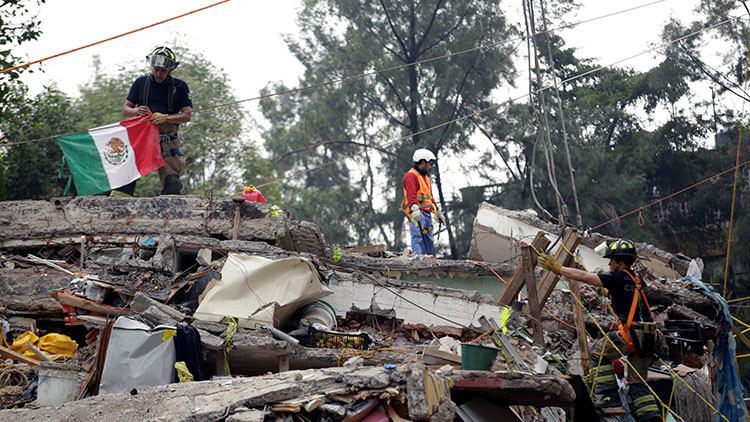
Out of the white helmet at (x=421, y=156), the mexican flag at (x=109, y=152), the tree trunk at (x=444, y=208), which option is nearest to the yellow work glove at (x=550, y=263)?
the white helmet at (x=421, y=156)

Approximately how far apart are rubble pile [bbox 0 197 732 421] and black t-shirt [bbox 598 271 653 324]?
0.59m

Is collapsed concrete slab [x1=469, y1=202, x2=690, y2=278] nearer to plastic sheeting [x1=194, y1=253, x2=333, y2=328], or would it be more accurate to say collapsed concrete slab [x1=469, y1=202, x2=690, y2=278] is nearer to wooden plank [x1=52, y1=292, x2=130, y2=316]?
plastic sheeting [x1=194, y1=253, x2=333, y2=328]

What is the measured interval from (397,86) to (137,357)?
57.9 ft

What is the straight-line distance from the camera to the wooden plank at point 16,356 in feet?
22.4

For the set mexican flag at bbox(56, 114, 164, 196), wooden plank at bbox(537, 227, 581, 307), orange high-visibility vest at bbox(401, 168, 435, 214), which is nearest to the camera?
wooden plank at bbox(537, 227, 581, 307)

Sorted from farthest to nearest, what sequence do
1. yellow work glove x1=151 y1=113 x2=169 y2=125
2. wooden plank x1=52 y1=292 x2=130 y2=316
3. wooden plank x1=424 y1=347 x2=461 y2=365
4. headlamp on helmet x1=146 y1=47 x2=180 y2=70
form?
yellow work glove x1=151 y1=113 x2=169 y2=125
headlamp on helmet x1=146 y1=47 x2=180 y2=70
wooden plank x1=52 y1=292 x2=130 y2=316
wooden plank x1=424 y1=347 x2=461 y2=365

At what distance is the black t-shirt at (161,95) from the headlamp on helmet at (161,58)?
1.43 feet

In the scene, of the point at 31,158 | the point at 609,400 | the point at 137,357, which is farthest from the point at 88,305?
the point at 31,158

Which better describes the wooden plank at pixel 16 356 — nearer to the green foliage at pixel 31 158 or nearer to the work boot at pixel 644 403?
the work boot at pixel 644 403

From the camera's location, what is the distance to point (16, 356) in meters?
6.88

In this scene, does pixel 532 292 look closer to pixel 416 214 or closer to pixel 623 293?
pixel 623 293

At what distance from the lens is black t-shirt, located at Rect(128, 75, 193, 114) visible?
9.23 m

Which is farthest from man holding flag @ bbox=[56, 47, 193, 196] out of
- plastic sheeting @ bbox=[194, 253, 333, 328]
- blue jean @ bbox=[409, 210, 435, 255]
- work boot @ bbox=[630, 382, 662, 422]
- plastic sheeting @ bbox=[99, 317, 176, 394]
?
work boot @ bbox=[630, 382, 662, 422]

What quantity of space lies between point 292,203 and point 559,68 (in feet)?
A: 31.1
